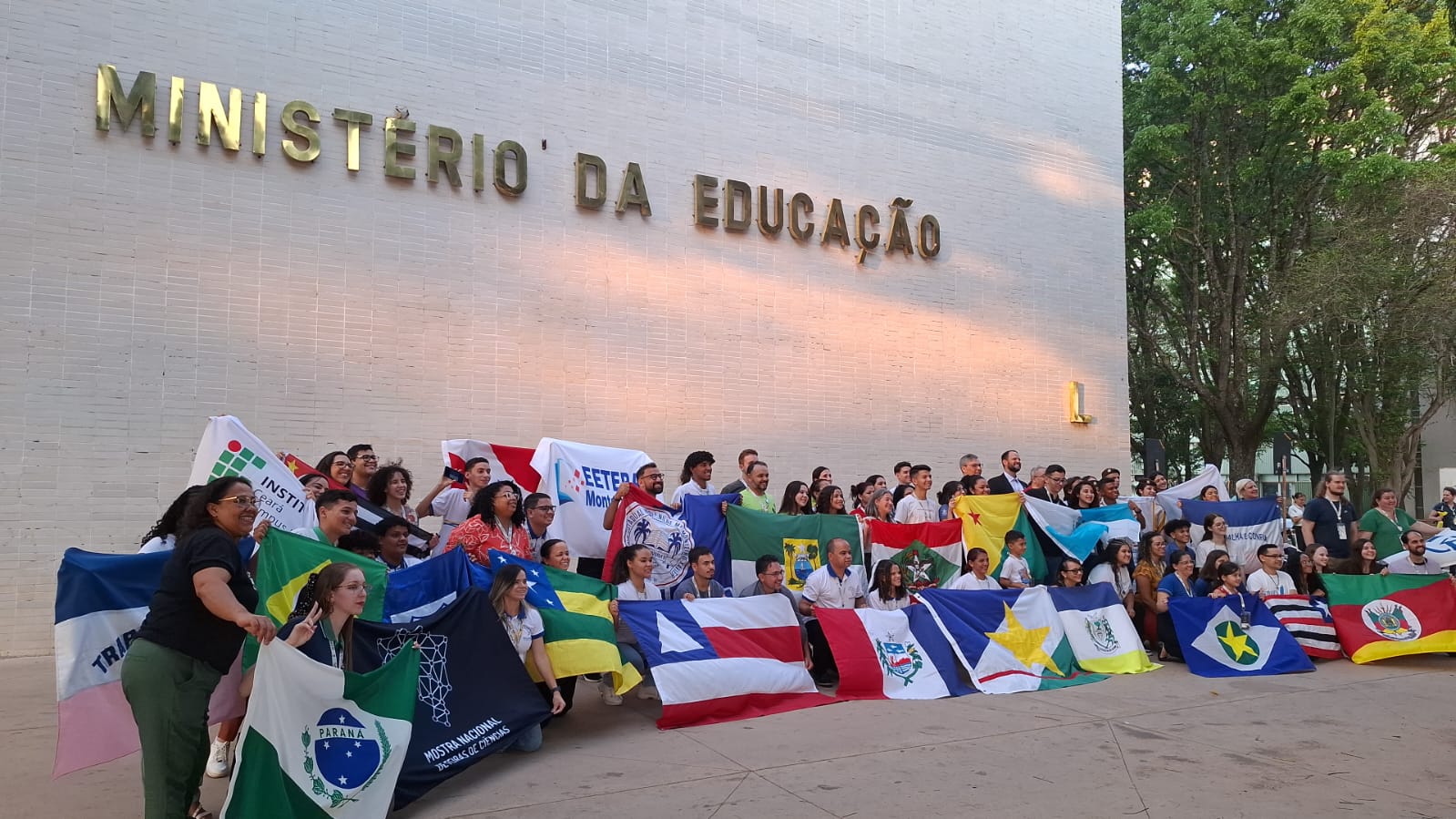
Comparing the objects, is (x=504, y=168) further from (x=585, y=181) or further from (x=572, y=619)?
(x=572, y=619)

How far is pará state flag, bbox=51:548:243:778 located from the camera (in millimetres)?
5164

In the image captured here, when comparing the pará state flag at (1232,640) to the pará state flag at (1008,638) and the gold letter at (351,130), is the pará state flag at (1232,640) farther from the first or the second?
the gold letter at (351,130)

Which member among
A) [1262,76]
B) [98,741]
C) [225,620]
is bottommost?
[98,741]

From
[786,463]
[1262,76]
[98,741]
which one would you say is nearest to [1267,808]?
[98,741]

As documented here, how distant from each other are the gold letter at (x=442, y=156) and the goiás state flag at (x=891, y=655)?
7.39 meters

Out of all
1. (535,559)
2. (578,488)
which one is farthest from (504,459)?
(535,559)

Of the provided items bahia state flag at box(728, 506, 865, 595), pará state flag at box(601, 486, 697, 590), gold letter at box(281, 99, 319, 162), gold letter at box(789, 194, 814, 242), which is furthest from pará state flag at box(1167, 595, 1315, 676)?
gold letter at box(281, 99, 319, 162)

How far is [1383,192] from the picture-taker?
72.0 feet

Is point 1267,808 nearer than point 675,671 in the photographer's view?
Yes

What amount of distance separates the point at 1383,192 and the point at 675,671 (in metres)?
21.2

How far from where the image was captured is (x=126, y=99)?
36.4ft

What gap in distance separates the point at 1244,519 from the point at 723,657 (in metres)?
7.76

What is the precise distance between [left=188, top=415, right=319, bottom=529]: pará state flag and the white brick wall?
4.76 meters

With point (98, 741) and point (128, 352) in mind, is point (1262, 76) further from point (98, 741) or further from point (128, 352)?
point (98, 741)
